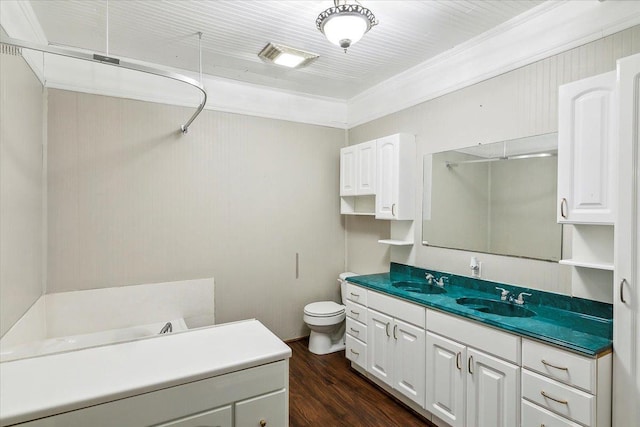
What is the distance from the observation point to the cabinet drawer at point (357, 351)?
2928 millimetres

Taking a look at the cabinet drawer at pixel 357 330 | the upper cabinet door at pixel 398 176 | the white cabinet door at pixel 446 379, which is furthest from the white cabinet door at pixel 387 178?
the white cabinet door at pixel 446 379

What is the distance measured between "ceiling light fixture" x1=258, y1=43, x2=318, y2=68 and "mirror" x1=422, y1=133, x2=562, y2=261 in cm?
140

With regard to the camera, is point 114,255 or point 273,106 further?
point 273,106

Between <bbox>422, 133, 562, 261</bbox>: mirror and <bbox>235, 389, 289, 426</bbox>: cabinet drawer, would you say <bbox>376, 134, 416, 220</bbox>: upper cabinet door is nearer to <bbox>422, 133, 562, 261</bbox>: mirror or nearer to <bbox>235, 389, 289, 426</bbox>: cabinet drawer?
<bbox>422, 133, 562, 261</bbox>: mirror

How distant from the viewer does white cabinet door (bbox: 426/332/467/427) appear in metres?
2.11

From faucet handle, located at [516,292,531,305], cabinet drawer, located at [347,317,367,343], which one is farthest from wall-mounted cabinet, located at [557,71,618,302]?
cabinet drawer, located at [347,317,367,343]

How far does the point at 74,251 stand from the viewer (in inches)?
109

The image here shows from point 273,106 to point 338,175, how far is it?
1.12 meters

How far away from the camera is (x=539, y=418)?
171 centimetres

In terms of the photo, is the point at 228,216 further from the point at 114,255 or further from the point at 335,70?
the point at 335,70

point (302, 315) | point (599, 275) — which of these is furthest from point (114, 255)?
point (599, 275)

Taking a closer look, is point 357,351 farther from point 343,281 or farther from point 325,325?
point 343,281

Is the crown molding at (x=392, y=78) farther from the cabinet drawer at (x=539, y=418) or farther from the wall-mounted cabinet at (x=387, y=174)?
the cabinet drawer at (x=539, y=418)

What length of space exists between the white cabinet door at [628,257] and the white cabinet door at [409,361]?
107cm
